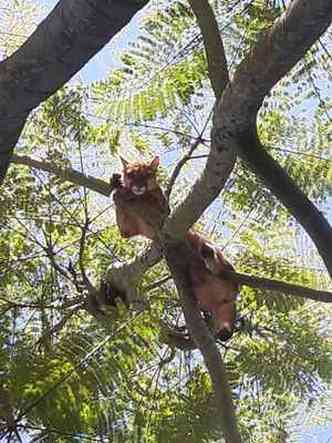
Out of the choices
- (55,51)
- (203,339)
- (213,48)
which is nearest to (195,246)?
(203,339)

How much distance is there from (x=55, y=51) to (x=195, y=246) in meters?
1.33

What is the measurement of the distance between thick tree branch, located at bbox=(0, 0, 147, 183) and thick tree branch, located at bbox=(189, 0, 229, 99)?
576 millimetres

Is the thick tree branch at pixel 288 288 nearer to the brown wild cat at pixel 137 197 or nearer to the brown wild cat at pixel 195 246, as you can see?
the brown wild cat at pixel 195 246

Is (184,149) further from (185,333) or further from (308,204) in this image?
(308,204)

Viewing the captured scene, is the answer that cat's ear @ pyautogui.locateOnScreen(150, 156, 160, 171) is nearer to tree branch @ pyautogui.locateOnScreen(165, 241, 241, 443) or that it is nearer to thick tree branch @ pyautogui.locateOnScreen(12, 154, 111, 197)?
thick tree branch @ pyautogui.locateOnScreen(12, 154, 111, 197)

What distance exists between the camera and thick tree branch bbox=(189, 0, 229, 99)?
1.77 metres

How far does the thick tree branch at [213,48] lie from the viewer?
1772 millimetres

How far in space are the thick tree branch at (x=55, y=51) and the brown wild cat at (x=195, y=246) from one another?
113 cm

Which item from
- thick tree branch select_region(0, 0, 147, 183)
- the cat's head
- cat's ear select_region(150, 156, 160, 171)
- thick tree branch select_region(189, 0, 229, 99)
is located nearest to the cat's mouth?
the cat's head

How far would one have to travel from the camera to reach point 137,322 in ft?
6.45

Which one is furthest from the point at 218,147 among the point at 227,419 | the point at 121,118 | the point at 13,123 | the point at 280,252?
the point at 280,252

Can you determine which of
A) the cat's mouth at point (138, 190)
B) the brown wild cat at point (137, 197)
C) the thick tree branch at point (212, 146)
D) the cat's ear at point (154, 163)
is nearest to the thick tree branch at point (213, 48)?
the thick tree branch at point (212, 146)

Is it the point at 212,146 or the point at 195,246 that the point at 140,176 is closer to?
the point at 195,246

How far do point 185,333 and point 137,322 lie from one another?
1.97ft
